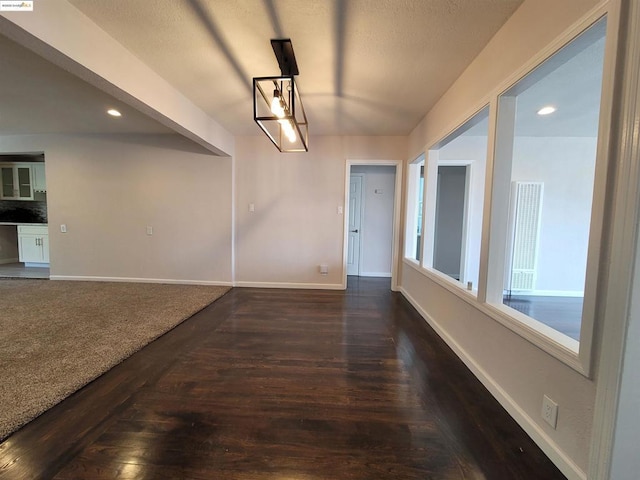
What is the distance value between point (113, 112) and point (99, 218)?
1941 mm

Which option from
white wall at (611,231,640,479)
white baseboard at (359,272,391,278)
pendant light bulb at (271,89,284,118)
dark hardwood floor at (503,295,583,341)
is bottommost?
white baseboard at (359,272,391,278)

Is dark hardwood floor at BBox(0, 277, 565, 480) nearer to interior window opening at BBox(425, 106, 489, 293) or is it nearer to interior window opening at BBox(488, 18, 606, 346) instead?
interior window opening at BBox(425, 106, 489, 293)

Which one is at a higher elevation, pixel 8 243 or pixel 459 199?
pixel 459 199

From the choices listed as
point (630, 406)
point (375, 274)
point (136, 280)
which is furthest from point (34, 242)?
point (630, 406)

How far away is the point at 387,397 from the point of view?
1.66 meters

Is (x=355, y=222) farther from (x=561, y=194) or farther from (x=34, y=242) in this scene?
(x=34, y=242)

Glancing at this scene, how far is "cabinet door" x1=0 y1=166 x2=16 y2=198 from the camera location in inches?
205

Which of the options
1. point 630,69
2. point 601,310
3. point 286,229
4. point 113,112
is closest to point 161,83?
point 113,112

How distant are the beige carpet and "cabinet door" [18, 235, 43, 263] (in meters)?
1.19

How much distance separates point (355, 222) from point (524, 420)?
419 centimetres

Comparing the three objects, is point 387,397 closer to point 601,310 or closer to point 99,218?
point 601,310

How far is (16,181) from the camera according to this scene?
5227 millimetres

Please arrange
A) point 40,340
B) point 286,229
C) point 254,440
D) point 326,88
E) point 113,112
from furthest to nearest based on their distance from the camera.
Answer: point 286,229 → point 113,112 → point 326,88 → point 40,340 → point 254,440

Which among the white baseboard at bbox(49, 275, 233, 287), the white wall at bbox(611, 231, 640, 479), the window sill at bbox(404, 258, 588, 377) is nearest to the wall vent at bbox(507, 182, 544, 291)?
the window sill at bbox(404, 258, 588, 377)
